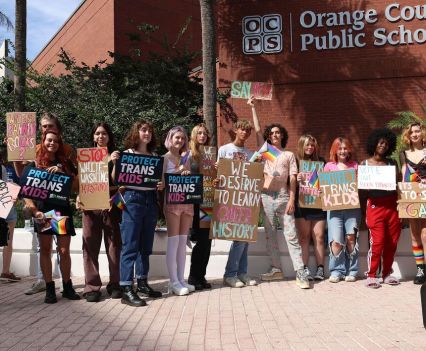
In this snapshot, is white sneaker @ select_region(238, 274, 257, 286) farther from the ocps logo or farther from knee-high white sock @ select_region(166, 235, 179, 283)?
the ocps logo

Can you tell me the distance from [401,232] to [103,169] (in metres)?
4.14

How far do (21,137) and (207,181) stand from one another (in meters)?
2.48

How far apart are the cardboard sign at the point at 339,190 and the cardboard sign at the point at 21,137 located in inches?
148

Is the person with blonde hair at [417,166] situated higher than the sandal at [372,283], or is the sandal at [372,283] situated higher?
the person with blonde hair at [417,166]

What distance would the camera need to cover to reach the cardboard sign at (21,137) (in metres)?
5.98

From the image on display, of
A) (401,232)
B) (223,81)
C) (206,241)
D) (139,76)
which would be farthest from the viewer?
(223,81)

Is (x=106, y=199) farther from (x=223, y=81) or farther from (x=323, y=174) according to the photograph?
(x=223, y=81)

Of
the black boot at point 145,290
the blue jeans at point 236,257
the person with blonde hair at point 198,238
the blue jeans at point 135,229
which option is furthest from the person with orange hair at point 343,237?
the blue jeans at point 135,229

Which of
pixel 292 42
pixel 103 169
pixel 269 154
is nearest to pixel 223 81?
pixel 292 42

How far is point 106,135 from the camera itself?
5.57 m

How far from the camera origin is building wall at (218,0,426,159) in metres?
13.4

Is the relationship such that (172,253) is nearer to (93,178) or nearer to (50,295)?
(93,178)

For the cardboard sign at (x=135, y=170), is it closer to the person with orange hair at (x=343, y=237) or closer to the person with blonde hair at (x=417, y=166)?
the person with orange hair at (x=343, y=237)

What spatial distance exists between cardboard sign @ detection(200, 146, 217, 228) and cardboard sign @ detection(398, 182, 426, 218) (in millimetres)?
2338
